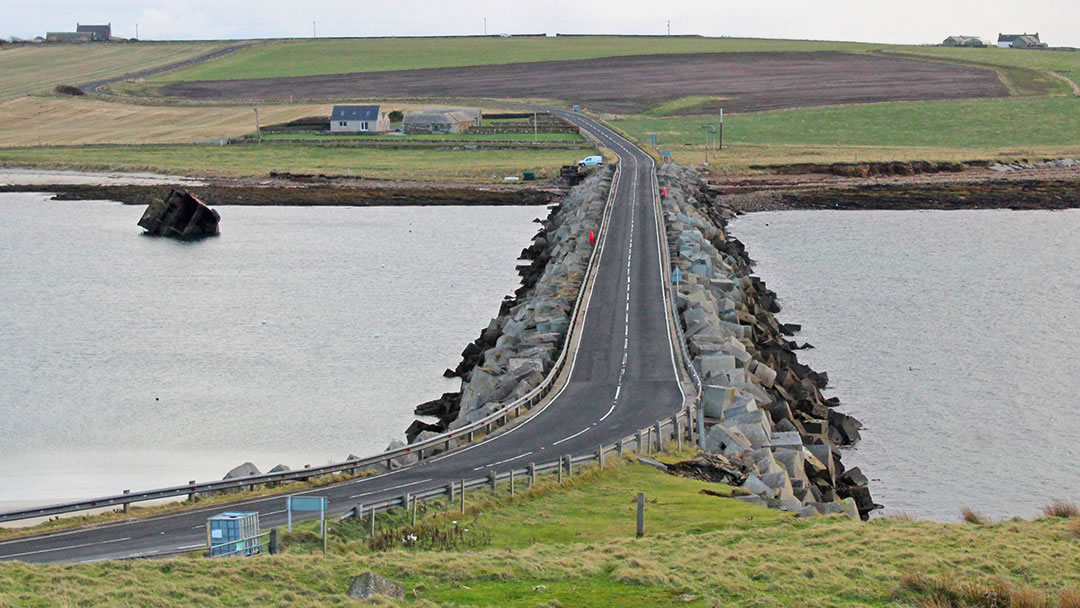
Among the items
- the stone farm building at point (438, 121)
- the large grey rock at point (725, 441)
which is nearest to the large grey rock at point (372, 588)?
the large grey rock at point (725, 441)

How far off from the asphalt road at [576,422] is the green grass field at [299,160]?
59.6 metres

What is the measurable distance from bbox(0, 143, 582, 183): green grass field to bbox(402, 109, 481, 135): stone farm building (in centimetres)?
1297

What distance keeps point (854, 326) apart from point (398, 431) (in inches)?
1028

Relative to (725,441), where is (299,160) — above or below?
above

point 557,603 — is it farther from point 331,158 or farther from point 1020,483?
point 331,158

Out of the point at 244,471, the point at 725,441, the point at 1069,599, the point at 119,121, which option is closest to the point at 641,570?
the point at 1069,599

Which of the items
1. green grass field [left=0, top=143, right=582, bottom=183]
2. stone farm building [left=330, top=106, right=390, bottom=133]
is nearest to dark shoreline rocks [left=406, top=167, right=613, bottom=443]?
green grass field [left=0, top=143, right=582, bottom=183]

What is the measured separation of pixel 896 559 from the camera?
20359 millimetres

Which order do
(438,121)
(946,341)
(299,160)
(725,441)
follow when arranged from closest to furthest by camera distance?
(725,441), (946,341), (299,160), (438,121)

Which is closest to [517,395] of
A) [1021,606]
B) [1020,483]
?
[1020,483]

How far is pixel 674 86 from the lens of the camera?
181 metres

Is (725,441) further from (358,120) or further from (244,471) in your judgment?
(358,120)

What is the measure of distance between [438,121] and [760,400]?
373 feet

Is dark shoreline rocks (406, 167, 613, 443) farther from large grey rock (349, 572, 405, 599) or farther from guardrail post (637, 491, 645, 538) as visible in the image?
large grey rock (349, 572, 405, 599)
